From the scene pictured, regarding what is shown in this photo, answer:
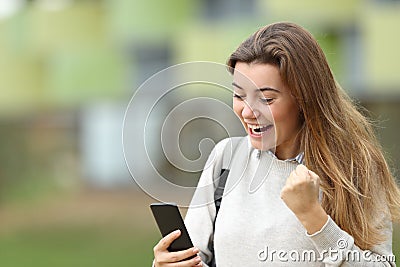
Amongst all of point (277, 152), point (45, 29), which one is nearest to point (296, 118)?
point (277, 152)

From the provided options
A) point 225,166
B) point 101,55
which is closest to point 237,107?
point 225,166

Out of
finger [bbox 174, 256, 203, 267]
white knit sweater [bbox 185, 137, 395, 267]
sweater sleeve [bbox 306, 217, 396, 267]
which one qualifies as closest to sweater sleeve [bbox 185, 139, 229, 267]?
white knit sweater [bbox 185, 137, 395, 267]

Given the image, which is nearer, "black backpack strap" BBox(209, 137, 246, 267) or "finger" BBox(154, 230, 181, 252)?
"finger" BBox(154, 230, 181, 252)

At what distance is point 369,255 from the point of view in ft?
6.91

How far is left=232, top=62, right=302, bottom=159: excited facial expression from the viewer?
2109 millimetres

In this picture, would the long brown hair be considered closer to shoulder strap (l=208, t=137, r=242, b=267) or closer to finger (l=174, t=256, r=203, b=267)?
shoulder strap (l=208, t=137, r=242, b=267)

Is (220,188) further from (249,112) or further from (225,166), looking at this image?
(249,112)

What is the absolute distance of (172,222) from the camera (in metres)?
2.10

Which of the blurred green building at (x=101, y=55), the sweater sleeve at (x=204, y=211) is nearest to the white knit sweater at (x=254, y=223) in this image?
the sweater sleeve at (x=204, y=211)

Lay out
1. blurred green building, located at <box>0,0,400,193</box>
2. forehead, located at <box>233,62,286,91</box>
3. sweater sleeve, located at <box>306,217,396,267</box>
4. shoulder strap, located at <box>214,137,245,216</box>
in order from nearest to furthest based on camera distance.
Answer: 1. sweater sleeve, located at <box>306,217,396,267</box>
2. forehead, located at <box>233,62,286,91</box>
3. shoulder strap, located at <box>214,137,245,216</box>
4. blurred green building, located at <box>0,0,400,193</box>

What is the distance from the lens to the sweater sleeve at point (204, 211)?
222 cm

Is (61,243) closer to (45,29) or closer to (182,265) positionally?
(45,29)

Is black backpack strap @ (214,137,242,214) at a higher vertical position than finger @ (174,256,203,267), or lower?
higher

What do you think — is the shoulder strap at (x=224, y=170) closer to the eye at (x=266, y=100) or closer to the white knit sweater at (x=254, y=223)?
the white knit sweater at (x=254, y=223)
